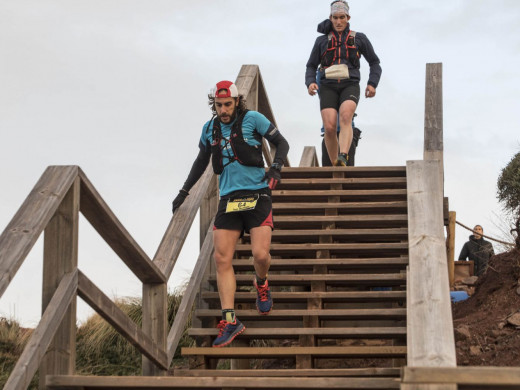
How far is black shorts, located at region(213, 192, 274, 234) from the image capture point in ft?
21.4

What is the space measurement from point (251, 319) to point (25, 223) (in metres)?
2.82

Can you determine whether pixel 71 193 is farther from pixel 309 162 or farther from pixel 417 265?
pixel 309 162

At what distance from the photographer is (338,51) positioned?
30.0 ft

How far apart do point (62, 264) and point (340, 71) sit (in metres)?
4.53

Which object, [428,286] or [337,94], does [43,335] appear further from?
[337,94]

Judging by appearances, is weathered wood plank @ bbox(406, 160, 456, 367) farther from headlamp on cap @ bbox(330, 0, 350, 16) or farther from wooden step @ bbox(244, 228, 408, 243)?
headlamp on cap @ bbox(330, 0, 350, 16)

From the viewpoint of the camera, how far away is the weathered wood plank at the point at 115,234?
17.9 ft

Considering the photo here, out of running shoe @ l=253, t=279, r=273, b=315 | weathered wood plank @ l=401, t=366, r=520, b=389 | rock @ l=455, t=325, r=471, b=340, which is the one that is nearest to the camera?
weathered wood plank @ l=401, t=366, r=520, b=389

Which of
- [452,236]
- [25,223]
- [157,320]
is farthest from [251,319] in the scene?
[452,236]

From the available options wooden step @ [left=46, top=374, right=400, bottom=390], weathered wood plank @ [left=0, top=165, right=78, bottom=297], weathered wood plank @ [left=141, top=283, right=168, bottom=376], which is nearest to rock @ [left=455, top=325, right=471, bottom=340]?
weathered wood plank @ [left=141, top=283, right=168, bottom=376]

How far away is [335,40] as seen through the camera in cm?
921

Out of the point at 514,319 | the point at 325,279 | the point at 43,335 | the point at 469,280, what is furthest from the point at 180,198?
the point at 469,280

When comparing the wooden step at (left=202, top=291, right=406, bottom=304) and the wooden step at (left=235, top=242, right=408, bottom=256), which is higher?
the wooden step at (left=235, top=242, right=408, bottom=256)

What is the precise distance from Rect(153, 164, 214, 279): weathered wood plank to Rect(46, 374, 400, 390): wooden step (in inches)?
61.7
